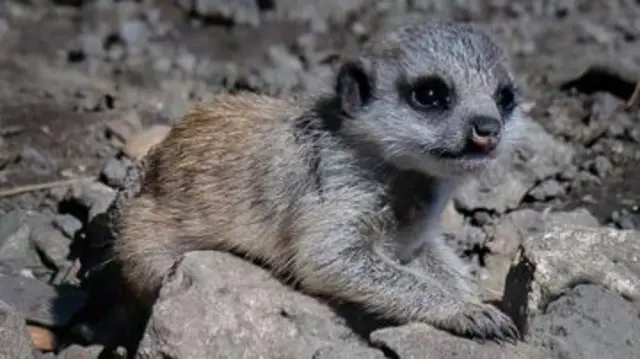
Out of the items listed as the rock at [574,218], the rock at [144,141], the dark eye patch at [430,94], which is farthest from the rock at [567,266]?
the rock at [144,141]

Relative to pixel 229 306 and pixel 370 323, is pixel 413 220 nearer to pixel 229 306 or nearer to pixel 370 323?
pixel 370 323

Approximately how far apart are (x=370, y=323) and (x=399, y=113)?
80 centimetres

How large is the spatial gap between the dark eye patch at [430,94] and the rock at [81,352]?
160cm

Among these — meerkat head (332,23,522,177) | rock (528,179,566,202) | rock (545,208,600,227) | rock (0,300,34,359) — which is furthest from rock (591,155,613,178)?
rock (0,300,34,359)

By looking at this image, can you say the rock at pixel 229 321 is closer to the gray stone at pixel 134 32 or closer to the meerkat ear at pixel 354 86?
the meerkat ear at pixel 354 86

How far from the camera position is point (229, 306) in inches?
248

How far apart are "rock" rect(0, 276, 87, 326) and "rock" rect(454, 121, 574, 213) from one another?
1820 millimetres

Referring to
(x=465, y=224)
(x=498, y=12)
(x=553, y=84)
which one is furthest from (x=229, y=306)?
(x=498, y=12)

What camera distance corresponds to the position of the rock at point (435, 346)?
596 cm

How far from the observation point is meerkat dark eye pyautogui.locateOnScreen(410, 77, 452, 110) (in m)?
6.50

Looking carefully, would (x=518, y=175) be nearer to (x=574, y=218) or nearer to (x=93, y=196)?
(x=574, y=218)

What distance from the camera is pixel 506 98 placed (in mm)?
6758

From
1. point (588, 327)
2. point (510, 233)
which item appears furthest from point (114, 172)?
point (588, 327)

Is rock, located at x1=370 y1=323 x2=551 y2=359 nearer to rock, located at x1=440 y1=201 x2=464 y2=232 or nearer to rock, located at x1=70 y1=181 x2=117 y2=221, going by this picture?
rock, located at x1=440 y1=201 x2=464 y2=232
